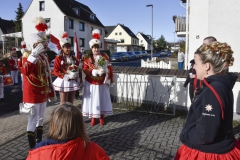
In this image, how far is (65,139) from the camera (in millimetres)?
1877

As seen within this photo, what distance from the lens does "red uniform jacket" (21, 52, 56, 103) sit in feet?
12.5

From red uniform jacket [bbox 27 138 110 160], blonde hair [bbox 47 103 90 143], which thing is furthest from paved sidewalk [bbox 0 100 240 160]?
blonde hair [bbox 47 103 90 143]

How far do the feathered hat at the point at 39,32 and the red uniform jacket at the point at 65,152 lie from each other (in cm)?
252

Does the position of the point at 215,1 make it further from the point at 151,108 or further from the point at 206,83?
the point at 206,83

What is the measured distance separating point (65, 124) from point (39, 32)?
2690 mm

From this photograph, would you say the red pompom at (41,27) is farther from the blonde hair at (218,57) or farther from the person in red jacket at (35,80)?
the blonde hair at (218,57)

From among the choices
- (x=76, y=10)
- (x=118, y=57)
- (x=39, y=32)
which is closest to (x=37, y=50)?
(x=39, y=32)

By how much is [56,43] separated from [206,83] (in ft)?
12.9

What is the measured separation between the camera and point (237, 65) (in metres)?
6.36

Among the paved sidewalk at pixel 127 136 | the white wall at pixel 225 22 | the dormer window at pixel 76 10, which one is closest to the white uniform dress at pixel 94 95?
the paved sidewalk at pixel 127 136

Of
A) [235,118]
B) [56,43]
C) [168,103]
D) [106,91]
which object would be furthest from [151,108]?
[56,43]

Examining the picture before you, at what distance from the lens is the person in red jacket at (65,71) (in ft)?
16.8

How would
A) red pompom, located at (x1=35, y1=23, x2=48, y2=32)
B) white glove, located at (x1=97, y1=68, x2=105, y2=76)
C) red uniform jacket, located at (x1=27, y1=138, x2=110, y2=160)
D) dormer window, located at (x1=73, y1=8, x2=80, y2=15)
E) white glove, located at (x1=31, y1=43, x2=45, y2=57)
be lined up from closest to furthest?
red uniform jacket, located at (x1=27, y1=138, x2=110, y2=160) → white glove, located at (x1=31, y1=43, x2=45, y2=57) → red pompom, located at (x1=35, y1=23, x2=48, y2=32) → white glove, located at (x1=97, y1=68, x2=105, y2=76) → dormer window, located at (x1=73, y1=8, x2=80, y2=15)

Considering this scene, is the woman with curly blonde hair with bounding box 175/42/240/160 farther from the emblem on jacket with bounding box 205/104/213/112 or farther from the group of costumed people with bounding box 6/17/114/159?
the group of costumed people with bounding box 6/17/114/159
